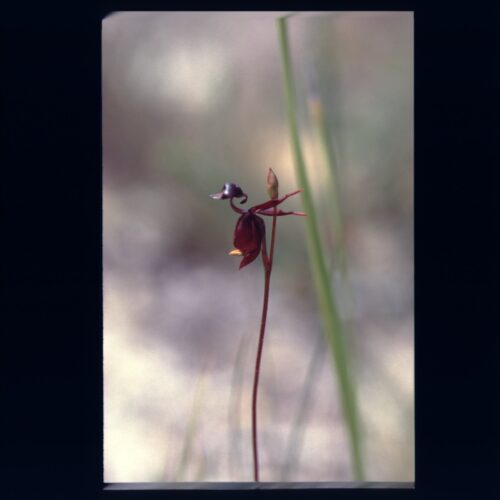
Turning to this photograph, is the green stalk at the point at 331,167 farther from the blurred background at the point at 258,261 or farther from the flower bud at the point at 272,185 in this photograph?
the flower bud at the point at 272,185

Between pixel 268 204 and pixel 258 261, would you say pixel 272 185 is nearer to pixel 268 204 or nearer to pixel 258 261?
pixel 268 204

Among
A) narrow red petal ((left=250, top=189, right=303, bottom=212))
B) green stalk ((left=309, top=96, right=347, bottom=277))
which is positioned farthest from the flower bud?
green stalk ((left=309, top=96, right=347, bottom=277))

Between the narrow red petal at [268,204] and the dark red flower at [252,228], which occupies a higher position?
the narrow red petal at [268,204]

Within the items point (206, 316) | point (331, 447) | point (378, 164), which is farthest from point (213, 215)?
point (331, 447)

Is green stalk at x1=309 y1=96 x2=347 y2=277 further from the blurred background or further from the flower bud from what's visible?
the flower bud

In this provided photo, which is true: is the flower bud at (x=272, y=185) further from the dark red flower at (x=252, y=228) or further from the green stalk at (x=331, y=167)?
the green stalk at (x=331, y=167)

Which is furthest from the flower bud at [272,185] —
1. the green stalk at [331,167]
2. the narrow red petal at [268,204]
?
the green stalk at [331,167]

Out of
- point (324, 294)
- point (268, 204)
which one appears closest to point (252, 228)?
point (268, 204)
